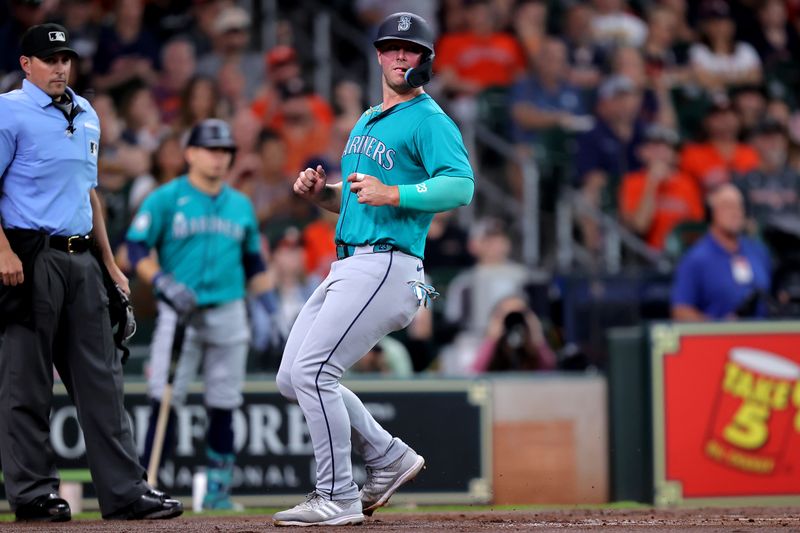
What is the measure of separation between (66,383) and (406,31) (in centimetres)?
239

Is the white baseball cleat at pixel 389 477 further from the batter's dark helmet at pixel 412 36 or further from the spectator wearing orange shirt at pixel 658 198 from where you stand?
the spectator wearing orange shirt at pixel 658 198

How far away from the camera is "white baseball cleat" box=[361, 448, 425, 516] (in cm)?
610

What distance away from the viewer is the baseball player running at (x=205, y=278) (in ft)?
28.9

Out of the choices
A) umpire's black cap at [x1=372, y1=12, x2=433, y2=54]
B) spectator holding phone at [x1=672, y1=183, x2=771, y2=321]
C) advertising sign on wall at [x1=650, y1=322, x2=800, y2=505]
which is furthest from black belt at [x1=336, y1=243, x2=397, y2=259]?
spectator holding phone at [x1=672, y1=183, x2=771, y2=321]

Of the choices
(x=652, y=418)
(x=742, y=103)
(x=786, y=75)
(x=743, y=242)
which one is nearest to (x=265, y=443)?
(x=652, y=418)

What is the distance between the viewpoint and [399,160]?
5922 millimetres

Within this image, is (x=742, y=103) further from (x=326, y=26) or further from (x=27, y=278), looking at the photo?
(x=27, y=278)

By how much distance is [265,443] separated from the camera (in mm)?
9875

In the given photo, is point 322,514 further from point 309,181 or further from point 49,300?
point 49,300

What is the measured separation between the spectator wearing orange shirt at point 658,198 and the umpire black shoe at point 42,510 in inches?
316

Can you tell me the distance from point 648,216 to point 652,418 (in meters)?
3.96

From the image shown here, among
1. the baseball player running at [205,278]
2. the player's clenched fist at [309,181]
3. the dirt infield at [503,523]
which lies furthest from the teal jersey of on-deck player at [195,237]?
the player's clenched fist at [309,181]

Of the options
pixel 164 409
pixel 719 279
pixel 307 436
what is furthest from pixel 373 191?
pixel 719 279

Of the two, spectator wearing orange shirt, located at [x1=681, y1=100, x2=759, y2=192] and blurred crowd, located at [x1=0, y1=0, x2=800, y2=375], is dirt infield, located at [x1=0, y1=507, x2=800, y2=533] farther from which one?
spectator wearing orange shirt, located at [x1=681, y1=100, x2=759, y2=192]
